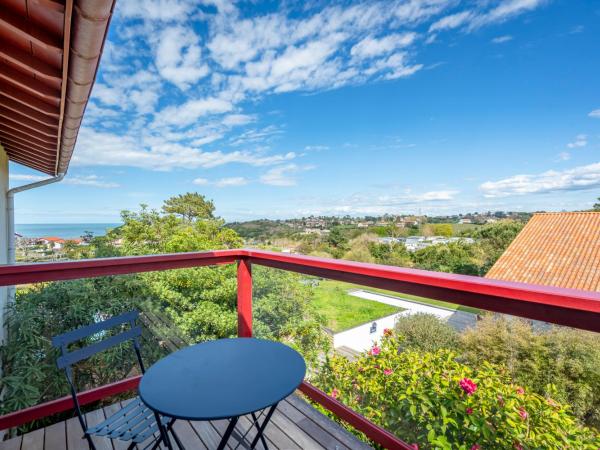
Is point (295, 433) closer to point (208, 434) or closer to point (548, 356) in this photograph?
point (208, 434)

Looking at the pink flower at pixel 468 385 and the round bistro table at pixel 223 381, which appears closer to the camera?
the round bistro table at pixel 223 381

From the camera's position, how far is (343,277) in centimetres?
211

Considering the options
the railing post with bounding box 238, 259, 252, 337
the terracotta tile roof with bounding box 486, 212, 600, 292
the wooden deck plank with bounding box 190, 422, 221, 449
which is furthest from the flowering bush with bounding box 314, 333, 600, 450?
the terracotta tile roof with bounding box 486, 212, 600, 292

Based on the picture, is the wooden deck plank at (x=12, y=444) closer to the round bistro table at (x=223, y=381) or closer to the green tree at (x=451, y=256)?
the round bistro table at (x=223, y=381)

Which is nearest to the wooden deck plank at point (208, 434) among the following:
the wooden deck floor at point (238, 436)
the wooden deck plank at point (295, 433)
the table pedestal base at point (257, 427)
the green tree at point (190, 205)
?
the wooden deck floor at point (238, 436)

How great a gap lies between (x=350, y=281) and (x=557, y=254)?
6544 millimetres

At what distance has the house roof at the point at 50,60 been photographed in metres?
1.64

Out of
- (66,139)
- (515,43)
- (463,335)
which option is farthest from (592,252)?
(515,43)

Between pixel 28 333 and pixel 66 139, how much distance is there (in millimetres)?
1974

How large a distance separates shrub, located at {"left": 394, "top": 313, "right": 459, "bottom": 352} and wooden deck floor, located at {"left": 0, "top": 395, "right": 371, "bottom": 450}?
0.77 meters

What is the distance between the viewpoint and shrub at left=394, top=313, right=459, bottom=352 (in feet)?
5.72

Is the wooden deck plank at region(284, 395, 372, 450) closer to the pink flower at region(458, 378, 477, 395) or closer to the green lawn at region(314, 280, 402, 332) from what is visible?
the green lawn at region(314, 280, 402, 332)

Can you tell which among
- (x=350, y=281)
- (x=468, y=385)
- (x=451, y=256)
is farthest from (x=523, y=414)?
(x=451, y=256)

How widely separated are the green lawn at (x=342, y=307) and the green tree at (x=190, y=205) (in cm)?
1420
